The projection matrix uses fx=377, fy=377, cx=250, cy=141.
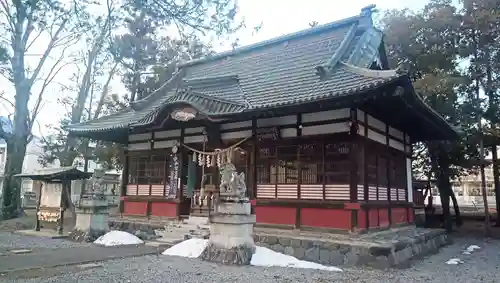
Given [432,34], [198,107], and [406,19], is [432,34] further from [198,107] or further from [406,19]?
[198,107]

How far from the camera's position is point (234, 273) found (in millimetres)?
6707

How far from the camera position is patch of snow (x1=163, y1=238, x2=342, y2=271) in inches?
305

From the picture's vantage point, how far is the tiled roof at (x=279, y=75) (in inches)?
383

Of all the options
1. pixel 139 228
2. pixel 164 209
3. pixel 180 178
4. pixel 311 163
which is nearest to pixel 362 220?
pixel 311 163

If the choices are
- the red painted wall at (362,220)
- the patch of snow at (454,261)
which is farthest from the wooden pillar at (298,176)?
the patch of snow at (454,261)

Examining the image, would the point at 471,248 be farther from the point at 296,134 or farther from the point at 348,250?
Answer: the point at 296,134

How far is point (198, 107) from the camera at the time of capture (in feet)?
34.4

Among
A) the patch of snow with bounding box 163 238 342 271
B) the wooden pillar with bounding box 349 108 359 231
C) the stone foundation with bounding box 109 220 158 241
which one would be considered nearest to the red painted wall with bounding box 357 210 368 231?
the wooden pillar with bounding box 349 108 359 231

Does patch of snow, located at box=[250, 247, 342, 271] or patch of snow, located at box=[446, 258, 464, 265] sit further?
patch of snow, located at box=[446, 258, 464, 265]

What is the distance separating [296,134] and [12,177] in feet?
45.0

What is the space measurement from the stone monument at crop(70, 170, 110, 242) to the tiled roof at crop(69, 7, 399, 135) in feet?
7.87

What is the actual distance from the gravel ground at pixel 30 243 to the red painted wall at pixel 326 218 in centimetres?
599

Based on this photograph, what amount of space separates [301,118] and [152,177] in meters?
6.16

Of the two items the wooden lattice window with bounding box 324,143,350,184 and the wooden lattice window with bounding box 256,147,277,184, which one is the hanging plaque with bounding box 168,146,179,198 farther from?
the wooden lattice window with bounding box 324,143,350,184
